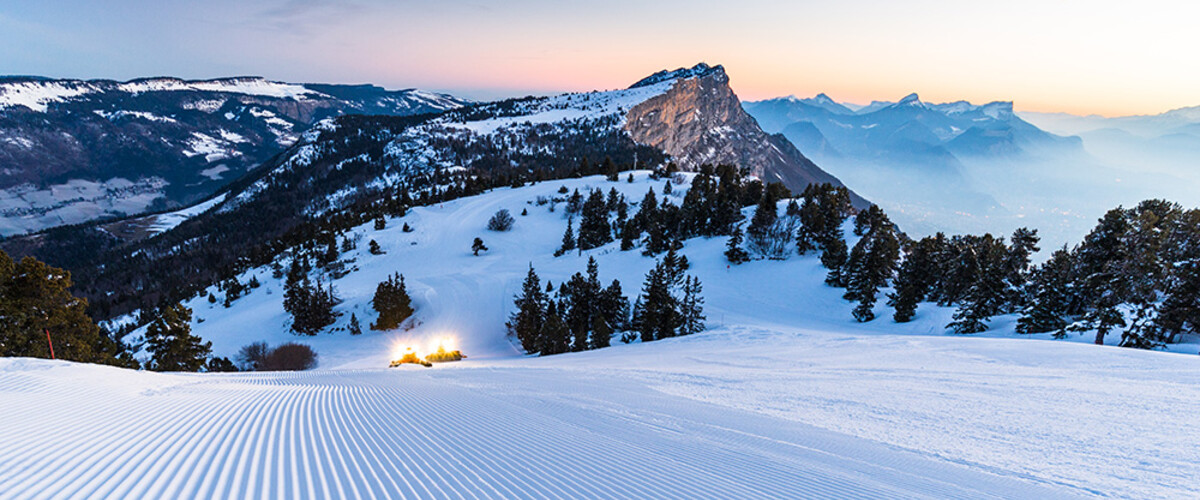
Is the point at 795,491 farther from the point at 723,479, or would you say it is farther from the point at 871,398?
the point at 871,398

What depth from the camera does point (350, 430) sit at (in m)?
9.57

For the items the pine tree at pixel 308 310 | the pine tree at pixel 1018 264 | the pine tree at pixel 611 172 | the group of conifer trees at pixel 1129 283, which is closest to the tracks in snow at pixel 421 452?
the group of conifer trees at pixel 1129 283

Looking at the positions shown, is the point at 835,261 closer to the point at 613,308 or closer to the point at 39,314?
the point at 613,308

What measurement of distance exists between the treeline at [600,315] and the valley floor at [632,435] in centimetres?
1964

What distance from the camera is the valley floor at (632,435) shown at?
6.58 m

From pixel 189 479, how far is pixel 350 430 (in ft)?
10.7

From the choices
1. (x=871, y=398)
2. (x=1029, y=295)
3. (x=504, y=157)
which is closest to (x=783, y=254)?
(x=1029, y=295)

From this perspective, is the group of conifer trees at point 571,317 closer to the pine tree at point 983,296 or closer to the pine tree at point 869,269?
the pine tree at point 869,269

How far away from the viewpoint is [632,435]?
9.40 meters

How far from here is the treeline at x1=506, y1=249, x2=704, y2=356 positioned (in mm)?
36438

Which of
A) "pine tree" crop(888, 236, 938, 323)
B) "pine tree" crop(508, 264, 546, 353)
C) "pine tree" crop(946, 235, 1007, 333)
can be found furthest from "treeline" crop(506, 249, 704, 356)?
"pine tree" crop(888, 236, 938, 323)

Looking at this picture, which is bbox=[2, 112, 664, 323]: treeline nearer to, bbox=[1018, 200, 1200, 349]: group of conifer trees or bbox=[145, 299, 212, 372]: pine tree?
bbox=[145, 299, 212, 372]: pine tree

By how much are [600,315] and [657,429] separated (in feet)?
87.2

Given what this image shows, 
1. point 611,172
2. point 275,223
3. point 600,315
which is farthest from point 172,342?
point 275,223
